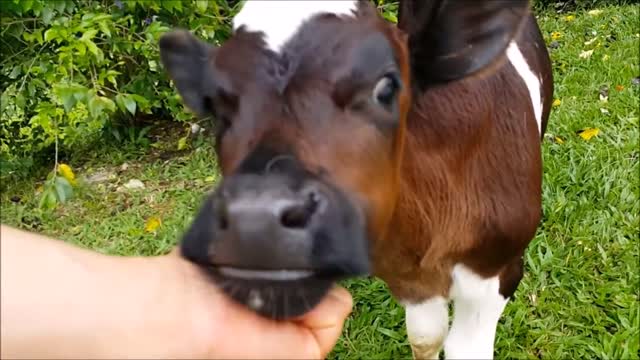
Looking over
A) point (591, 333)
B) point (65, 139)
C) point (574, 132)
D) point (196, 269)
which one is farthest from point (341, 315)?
point (65, 139)

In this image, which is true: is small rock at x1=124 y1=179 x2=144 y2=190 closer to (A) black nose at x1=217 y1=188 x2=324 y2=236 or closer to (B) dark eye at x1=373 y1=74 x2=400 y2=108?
(B) dark eye at x1=373 y1=74 x2=400 y2=108

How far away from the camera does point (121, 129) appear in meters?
6.01

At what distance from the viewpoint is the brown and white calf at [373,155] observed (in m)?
1.60

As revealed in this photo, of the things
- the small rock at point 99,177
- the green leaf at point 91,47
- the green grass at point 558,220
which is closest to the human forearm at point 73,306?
the green grass at point 558,220

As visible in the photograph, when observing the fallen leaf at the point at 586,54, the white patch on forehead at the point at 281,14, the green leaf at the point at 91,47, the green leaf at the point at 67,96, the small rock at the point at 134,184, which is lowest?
the fallen leaf at the point at 586,54

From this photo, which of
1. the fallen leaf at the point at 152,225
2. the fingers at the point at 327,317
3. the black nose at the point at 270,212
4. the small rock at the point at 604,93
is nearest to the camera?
the black nose at the point at 270,212

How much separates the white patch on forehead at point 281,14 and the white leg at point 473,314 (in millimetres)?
952

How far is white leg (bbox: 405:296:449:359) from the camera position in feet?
9.41

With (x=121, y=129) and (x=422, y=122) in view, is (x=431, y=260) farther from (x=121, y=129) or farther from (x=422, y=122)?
(x=121, y=129)

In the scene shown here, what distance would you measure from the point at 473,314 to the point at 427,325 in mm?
178

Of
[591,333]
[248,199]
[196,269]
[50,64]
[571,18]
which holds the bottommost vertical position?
[571,18]

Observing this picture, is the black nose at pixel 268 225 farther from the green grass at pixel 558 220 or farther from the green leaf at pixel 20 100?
the green leaf at pixel 20 100

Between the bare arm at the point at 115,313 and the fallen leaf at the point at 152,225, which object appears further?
the fallen leaf at the point at 152,225

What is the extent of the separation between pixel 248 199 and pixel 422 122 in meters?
0.96
